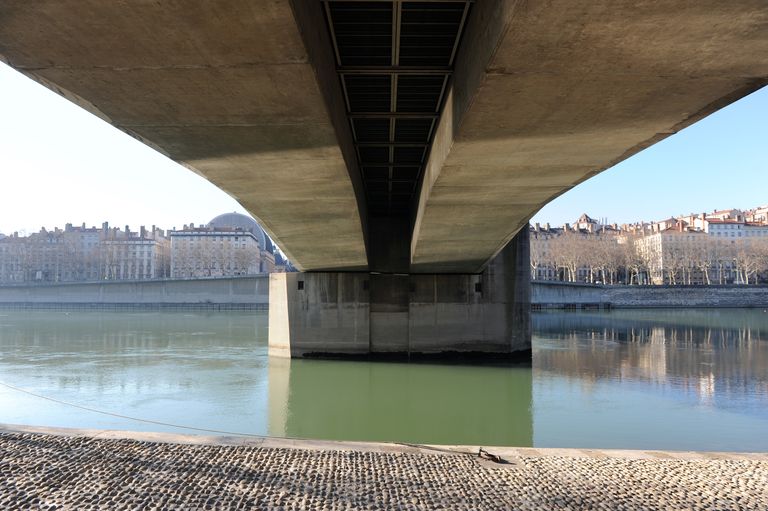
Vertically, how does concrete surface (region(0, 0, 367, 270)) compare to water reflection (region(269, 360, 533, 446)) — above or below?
above

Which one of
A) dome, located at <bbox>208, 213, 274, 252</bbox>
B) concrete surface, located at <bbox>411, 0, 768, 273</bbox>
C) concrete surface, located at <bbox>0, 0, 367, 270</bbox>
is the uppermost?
dome, located at <bbox>208, 213, 274, 252</bbox>

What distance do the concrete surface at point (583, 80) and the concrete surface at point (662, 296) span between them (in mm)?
61315

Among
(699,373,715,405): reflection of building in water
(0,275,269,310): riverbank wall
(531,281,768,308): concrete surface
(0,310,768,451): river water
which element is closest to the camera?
(0,310,768,451): river water

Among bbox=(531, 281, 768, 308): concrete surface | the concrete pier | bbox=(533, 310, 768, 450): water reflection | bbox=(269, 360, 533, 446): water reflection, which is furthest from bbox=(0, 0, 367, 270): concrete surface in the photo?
bbox=(531, 281, 768, 308): concrete surface

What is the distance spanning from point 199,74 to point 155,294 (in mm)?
66381

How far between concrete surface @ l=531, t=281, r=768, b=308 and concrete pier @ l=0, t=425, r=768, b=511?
63.2 metres

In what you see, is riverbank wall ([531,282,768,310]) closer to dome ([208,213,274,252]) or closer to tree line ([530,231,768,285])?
tree line ([530,231,768,285])

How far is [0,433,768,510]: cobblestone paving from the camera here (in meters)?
4.80

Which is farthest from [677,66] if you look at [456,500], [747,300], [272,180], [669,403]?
[747,300]

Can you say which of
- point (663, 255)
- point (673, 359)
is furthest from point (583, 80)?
point (663, 255)

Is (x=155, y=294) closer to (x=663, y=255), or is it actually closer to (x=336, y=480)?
(x=336, y=480)

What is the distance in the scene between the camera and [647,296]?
71500 millimetres

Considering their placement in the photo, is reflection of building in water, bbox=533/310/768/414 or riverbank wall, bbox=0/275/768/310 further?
riverbank wall, bbox=0/275/768/310

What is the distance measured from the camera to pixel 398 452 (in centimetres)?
631
